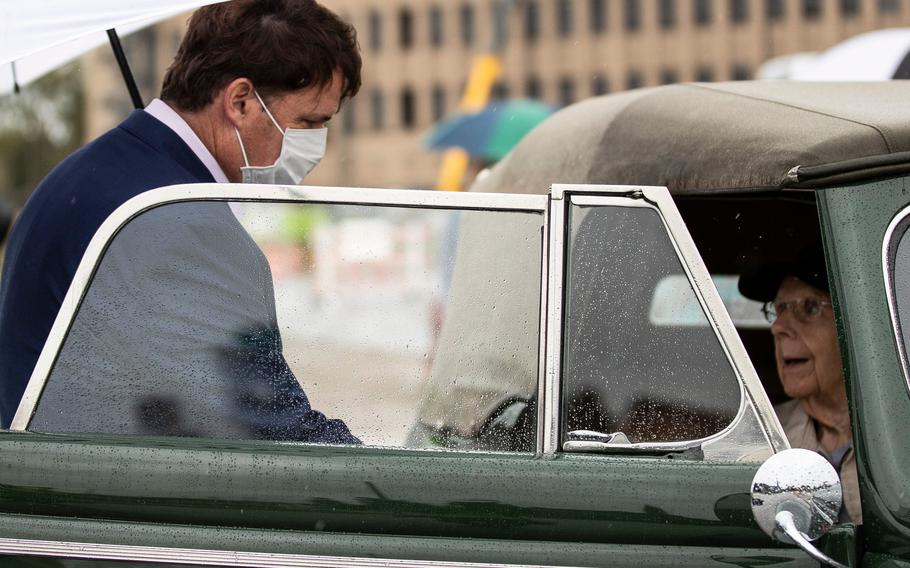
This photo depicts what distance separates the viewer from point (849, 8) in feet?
186

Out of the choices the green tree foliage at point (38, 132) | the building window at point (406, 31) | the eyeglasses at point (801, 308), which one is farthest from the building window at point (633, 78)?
the eyeglasses at point (801, 308)

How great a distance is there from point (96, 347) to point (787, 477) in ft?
3.89

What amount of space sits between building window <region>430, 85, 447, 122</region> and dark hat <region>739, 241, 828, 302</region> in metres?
61.3

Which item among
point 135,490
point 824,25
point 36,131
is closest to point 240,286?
point 135,490

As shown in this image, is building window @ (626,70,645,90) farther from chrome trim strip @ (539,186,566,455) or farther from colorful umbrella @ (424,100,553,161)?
chrome trim strip @ (539,186,566,455)

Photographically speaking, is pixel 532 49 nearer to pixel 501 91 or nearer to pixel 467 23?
pixel 501 91

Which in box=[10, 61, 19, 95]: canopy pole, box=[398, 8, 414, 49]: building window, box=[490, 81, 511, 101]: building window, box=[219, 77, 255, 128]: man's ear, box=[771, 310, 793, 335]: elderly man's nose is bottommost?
box=[771, 310, 793, 335]: elderly man's nose

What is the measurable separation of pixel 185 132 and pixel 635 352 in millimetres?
1150

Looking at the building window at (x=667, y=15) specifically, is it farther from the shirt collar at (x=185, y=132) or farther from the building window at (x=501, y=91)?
the shirt collar at (x=185, y=132)

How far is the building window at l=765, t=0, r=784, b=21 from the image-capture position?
5738 centimetres

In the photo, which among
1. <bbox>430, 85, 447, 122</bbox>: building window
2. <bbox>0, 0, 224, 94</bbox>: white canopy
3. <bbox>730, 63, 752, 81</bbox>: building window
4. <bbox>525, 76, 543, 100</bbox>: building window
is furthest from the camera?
<bbox>430, 85, 447, 122</bbox>: building window

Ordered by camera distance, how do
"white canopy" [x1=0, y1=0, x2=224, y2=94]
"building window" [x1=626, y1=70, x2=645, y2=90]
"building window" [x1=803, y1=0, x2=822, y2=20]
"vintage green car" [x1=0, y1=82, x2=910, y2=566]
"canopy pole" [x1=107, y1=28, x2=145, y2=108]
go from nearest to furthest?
1. "vintage green car" [x1=0, y1=82, x2=910, y2=566]
2. "white canopy" [x1=0, y1=0, x2=224, y2=94]
3. "canopy pole" [x1=107, y1=28, x2=145, y2=108]
4. "building window" [x1=803, y1=0, x2=822, y2=20]
5. "building window" [x1=626, y1=70, x2=645, y2=90]

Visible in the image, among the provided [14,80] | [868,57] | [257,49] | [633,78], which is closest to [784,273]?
[257,49]

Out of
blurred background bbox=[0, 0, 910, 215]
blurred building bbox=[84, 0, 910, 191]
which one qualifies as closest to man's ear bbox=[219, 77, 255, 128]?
blurred building bbox=[84, 0, 910, 191]
